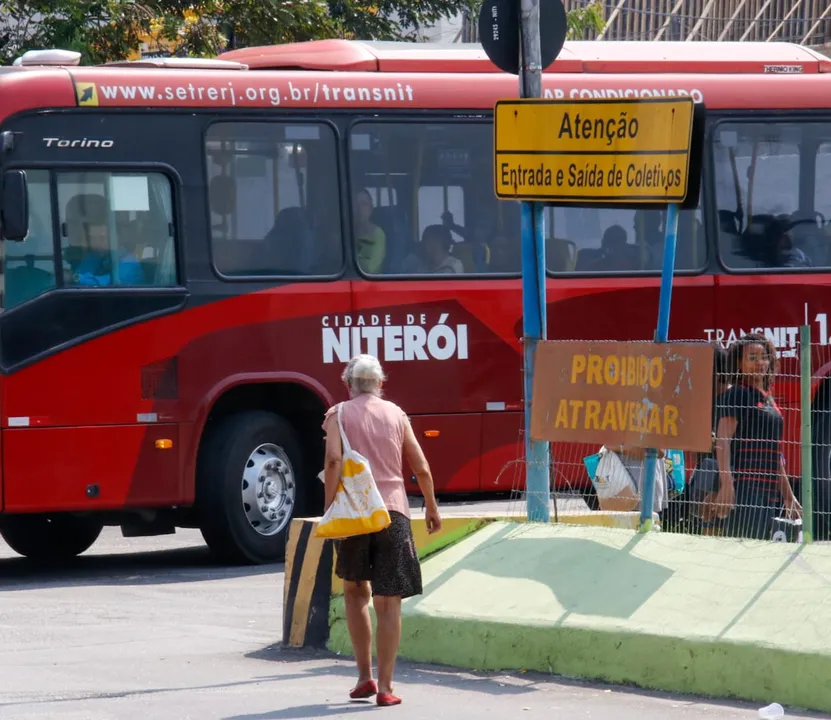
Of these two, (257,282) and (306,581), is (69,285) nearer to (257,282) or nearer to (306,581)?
(257,282)

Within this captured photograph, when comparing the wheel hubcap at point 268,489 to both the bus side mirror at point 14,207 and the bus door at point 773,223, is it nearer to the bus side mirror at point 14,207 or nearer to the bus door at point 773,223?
the bus side mirror at point 14,207

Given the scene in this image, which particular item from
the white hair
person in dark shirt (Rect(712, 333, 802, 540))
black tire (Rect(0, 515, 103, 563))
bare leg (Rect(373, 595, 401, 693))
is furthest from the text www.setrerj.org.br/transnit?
bare leg (Rect(373, 595, 401, 693))

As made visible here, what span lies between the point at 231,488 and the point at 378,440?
15.7 ft

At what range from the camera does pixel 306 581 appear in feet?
30.0

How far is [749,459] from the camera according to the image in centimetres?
895

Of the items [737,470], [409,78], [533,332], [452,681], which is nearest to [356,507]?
[452,681]

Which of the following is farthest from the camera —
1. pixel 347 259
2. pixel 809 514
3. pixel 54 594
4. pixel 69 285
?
pixel 347 259

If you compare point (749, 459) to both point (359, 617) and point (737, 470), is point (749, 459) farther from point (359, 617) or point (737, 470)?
point (359, 617)

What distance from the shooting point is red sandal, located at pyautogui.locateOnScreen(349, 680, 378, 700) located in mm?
7598

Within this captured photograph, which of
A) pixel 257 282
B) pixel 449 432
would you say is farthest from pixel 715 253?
pixel 257 282

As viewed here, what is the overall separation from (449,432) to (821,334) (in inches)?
121

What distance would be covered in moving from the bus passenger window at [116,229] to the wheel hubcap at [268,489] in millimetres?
1397

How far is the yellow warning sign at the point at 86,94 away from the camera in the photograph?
12.1m

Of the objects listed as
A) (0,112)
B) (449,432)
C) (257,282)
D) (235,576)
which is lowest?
(235,576)
